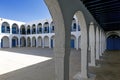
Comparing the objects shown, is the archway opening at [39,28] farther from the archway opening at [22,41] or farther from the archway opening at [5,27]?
the archway opening at [5,27]

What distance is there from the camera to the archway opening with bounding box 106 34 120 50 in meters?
24.7

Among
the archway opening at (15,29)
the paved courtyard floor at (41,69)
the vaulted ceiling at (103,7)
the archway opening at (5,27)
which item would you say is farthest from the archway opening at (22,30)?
the vaulted ceiling at (103,7)

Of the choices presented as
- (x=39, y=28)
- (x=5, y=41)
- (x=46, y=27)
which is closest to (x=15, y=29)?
(x=5, y=41)

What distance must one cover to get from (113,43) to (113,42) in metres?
0.24

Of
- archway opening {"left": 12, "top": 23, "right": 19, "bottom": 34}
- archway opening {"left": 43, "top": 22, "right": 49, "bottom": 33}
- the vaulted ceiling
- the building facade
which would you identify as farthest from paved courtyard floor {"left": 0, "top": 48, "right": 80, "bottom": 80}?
archway opening {"left": 12, "top": 23, "right": 19, "bottom": 34}

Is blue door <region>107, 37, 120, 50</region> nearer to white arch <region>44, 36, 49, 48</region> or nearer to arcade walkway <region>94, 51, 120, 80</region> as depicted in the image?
arcade walkway <region>94, 51, 120, 80</region>

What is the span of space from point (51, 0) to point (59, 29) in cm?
88

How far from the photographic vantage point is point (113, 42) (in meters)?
25.0

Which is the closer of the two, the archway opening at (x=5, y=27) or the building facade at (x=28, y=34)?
the archway opening at (x=5, y=27)

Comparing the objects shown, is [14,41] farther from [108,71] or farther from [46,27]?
[108,71]

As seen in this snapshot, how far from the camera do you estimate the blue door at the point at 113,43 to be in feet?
81.1

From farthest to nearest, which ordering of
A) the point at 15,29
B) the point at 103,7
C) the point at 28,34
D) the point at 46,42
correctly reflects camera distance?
the point at 28,34
the point at 46,42
the point at 15,29
the point at 103,7

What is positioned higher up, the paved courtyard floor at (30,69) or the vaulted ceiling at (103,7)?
the vaulted ceiling at (103,7)

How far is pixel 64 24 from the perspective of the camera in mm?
3678
